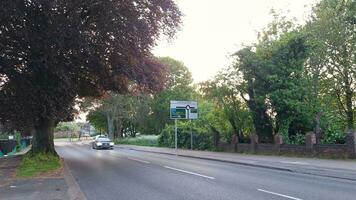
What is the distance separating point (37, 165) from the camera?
21.4m

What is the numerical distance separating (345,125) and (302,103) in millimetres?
3085

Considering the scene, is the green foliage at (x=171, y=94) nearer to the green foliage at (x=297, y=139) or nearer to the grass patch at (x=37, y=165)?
the green foliage at (x=297, y=139)

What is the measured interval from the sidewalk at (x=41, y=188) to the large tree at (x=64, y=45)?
4890 millimetres

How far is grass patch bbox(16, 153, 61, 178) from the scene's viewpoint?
1847cm

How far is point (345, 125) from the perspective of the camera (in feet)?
100

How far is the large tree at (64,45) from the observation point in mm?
20016

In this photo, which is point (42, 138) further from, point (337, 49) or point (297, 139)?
point (337, 49)

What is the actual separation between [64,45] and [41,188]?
27.5 ft

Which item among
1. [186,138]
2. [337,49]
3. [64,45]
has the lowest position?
[186,138]

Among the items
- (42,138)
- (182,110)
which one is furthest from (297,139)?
(42,138)

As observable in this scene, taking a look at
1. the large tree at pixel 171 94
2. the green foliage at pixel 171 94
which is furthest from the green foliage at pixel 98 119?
the large tree at pixel 171 94

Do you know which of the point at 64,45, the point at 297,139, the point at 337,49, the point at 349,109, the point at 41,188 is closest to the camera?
the point at 41,188

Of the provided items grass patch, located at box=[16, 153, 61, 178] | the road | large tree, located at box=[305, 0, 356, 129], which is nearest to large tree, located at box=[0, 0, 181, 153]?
grass patch, located at box=[16, 153, 61, 178]

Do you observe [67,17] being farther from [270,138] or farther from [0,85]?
[270,138]
